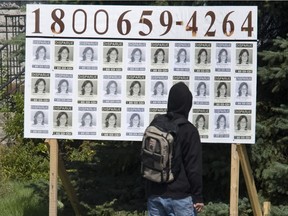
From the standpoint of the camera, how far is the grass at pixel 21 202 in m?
9.62

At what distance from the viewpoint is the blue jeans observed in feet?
20.8

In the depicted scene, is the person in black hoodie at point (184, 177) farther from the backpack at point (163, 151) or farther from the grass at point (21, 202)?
the grass at point (21, 202)

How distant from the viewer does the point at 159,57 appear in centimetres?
799

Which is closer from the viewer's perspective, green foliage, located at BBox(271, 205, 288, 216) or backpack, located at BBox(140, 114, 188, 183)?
backpack, located at BBox(140, 114, 188, 183)

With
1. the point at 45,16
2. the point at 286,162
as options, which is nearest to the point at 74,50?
the point at 45,16

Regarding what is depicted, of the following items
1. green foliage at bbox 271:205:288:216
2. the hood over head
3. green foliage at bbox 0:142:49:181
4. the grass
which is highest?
the hood over head

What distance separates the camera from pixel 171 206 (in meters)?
6.38

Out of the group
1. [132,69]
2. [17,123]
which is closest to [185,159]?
[132,69]

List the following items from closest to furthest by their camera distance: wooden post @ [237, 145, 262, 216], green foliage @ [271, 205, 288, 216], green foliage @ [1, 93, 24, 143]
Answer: wooden post @ [237, 145, 262, 216] < green foliage @ [271, 205, 288, 216] < green foliage @ [1, 93, 24, 143]

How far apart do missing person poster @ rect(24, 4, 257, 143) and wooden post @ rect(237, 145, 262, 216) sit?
19 cm

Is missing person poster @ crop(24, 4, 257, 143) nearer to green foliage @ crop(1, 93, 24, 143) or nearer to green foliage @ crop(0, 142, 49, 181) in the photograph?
green foliage @ crop(0, 142, 49, 181)

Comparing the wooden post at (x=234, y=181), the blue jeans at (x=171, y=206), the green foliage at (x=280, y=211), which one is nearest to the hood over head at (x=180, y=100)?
the blue jeans at (x=171, y=206)

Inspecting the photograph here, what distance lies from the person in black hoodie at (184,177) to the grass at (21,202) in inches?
134

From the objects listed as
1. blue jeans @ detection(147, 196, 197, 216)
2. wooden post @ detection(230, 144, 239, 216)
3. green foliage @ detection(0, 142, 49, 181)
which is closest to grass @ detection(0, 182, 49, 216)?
green foliage @ detection(0, 142, 49, 181)
